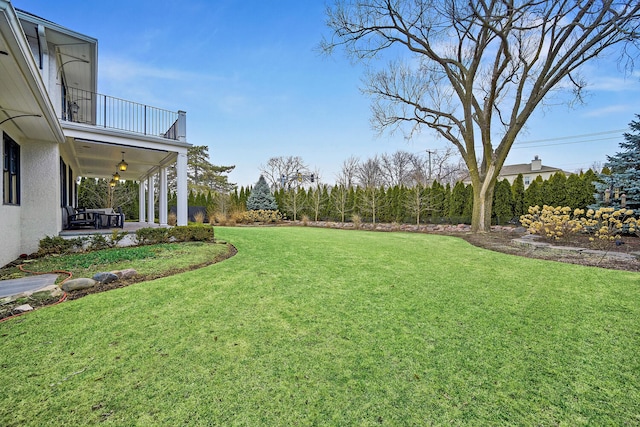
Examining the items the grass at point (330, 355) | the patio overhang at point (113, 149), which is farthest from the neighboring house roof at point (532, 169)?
the grass at point (330, 355)

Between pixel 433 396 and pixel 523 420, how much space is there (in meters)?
0.46

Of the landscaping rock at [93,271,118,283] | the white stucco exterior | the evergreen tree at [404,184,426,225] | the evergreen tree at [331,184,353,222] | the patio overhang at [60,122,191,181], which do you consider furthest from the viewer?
the evergreen tree at [331,184,353,222]

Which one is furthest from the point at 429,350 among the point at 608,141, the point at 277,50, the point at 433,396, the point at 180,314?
the point at 608,141

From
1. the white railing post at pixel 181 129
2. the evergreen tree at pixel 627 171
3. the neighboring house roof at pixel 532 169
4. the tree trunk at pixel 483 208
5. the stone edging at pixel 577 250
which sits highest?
the neighboring house roof at pixel 532 169

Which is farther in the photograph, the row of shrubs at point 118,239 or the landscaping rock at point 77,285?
the row of shrubs at point 118,239

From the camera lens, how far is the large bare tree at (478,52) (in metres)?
8.88

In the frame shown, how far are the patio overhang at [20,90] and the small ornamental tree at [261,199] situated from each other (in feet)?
47.7

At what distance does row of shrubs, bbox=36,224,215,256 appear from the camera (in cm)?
616

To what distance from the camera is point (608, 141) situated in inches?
1059

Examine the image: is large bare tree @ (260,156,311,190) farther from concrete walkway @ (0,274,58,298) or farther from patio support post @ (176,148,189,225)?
concrete walkway @ (0,274,58,298)

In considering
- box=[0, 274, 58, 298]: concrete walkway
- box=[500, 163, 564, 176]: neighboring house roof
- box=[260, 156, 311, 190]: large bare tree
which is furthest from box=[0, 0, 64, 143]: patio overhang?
box=[500, 163, 564, 176]: neighboring house roof

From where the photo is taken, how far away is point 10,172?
5.67 meters

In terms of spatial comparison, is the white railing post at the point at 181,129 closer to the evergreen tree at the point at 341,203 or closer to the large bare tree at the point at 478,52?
the large bare tree at the point at 478,52

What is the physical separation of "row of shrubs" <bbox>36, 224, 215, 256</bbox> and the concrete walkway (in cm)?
221
